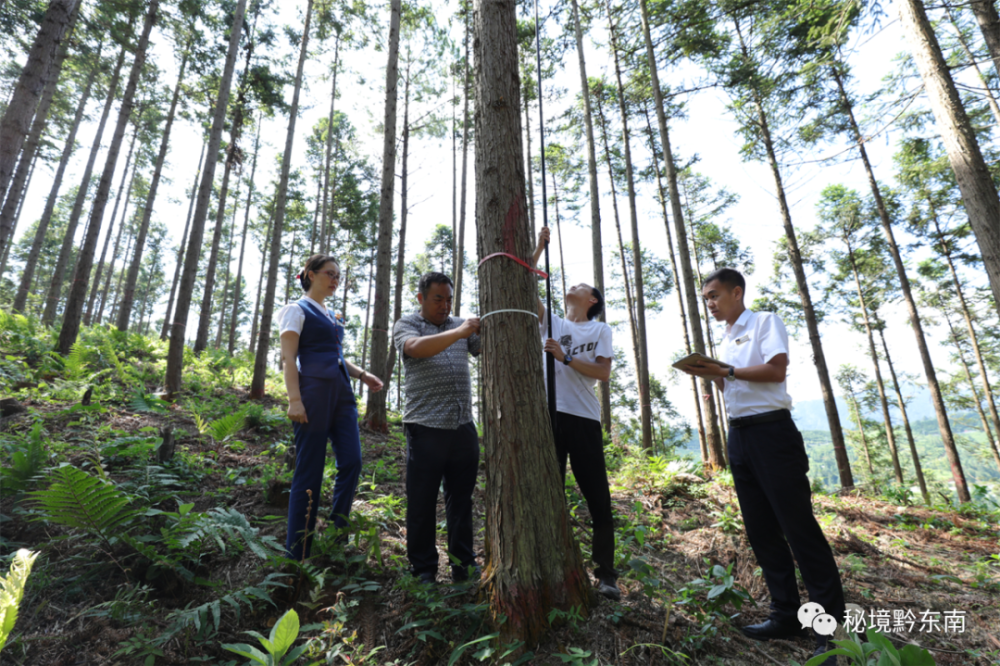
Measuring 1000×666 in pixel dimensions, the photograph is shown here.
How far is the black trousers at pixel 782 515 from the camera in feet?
7.02

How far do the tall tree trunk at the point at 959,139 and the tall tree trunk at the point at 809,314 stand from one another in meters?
3.65

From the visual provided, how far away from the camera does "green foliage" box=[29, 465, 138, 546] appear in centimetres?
226

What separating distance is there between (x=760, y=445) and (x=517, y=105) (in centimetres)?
240

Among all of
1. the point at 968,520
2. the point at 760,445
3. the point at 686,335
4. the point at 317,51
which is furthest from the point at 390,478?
the point at 317,51

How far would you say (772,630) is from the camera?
7.07 feet

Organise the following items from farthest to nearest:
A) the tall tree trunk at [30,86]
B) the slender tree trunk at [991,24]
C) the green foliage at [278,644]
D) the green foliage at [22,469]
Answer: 1. the slender tree trunk at [991,24]
2. the tall tree trunk at [30,86]
3. the green foliage at [22,469]
4. the green foliage at [278,644]

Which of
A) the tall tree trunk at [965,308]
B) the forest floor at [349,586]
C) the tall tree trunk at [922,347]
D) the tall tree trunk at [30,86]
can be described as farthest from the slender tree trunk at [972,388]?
the tall tree trunk at [30,86]

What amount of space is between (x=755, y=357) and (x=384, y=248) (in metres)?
5.93

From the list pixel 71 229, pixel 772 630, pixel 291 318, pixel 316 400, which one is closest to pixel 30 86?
pixel 291 318

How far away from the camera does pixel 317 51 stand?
39.5 feet

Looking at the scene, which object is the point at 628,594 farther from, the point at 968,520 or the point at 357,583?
the point at 968,520

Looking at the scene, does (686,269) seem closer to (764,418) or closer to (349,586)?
(764,418)

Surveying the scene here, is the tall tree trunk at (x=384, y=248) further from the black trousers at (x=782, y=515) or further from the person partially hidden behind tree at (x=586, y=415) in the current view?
the black trousers at (x=782, y=515)

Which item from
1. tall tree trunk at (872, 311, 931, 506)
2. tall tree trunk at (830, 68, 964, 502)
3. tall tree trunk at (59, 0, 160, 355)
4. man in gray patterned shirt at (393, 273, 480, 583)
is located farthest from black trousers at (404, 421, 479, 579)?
tall tree trunk at (872, 311, 931, 506)
